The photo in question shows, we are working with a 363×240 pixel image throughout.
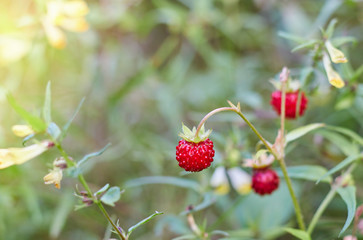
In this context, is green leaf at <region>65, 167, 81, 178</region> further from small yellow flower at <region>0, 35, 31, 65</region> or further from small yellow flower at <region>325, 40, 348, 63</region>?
small yellow flower at <region>0, 35, 31, 65</region>

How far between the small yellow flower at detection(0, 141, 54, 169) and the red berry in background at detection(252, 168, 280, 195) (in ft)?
1.00

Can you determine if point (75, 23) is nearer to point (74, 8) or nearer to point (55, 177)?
point (74, 8)

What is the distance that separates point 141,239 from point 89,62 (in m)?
0.46

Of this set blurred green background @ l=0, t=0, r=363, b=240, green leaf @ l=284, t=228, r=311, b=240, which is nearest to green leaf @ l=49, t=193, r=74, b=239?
blurred green background @ l=0, t=0, r=363, b=240

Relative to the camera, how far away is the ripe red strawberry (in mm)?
479

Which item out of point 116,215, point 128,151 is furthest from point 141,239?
point 128,151

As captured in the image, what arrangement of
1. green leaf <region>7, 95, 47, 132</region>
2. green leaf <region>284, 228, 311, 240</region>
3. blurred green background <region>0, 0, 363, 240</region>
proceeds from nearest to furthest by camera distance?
green leaf <region>7, 95, 47, 132</region> < green leaf <region>284, 228, 311, 240</region> < blurred green background <region>0, 0, 363, 240</region>

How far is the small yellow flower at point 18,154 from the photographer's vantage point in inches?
18.1

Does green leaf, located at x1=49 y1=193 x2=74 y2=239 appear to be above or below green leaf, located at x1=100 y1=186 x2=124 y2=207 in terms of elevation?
below

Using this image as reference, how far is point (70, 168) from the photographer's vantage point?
0.48 meters

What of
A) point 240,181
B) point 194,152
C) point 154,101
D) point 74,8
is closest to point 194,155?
point 194,152

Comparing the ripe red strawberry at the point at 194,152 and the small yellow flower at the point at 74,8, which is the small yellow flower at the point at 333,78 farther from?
the small yellow flower at the point at 74,8

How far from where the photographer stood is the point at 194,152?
1.59 feet

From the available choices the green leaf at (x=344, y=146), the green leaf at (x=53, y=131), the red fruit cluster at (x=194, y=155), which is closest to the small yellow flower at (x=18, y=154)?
the green leaf at (x=53, y=131)
